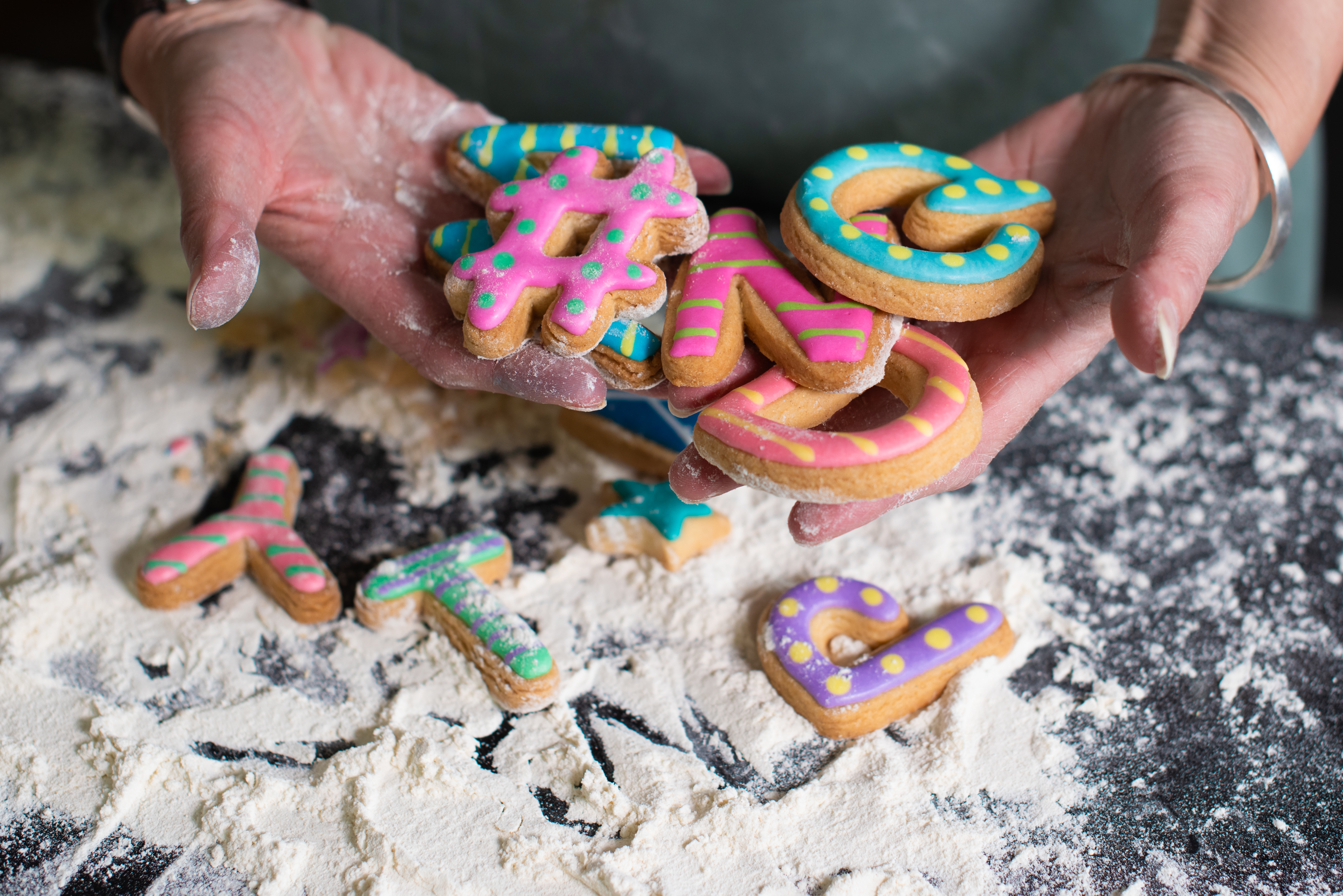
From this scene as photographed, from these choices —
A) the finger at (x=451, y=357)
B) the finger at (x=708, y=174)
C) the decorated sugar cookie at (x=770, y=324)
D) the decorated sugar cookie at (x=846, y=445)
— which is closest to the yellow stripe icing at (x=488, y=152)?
the finger at (x=451, y=357)

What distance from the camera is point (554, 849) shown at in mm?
1229

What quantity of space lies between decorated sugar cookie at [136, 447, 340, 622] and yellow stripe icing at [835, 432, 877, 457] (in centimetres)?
85

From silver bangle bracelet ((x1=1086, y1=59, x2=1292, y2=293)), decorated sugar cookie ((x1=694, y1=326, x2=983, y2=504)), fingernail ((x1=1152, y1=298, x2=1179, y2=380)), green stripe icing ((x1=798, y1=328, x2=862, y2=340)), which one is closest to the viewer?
fingernail ((x1=1152, y1=298, x2=1179, y2=380))

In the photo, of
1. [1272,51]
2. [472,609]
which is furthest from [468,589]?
[1272,51]

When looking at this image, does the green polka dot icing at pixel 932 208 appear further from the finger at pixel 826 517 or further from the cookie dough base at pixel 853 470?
the finger at pixel 826 517

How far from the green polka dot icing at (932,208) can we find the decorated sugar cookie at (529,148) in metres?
0.27

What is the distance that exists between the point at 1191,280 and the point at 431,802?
1147 mm

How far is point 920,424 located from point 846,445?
0.10 metres

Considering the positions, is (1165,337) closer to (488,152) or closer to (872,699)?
(872,699)

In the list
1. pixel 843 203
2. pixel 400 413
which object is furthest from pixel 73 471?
pixel 843 203

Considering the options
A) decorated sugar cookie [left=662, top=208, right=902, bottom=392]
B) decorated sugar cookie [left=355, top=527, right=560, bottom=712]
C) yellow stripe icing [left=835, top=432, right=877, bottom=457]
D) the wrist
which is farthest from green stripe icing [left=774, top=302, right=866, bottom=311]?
the wrist

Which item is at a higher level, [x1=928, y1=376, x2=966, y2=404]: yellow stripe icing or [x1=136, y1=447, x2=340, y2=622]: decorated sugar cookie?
[x1=928, y1=376, x2=966, y2=404]: yellow stripe icing

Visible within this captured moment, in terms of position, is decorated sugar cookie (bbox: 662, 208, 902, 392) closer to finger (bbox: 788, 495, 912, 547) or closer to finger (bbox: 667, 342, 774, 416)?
finger (bbox: 667, 342, 774, 416)

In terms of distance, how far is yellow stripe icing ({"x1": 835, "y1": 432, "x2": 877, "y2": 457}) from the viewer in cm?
120
